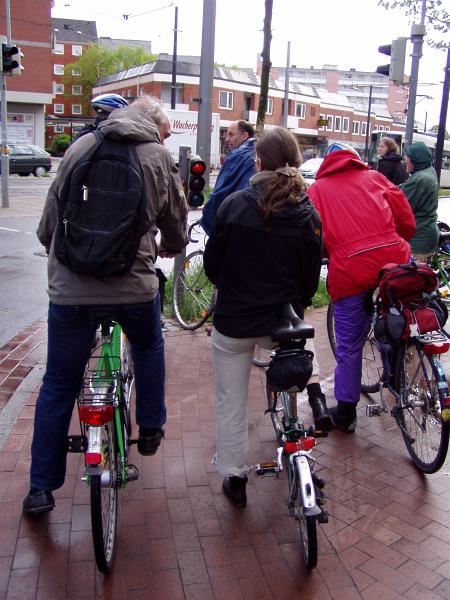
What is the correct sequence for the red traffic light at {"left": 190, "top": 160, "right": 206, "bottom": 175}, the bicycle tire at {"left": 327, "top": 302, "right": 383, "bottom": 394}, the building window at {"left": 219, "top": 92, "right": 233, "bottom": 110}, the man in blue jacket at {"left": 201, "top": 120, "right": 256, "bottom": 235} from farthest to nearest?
the building window at {"left": 219, "top": 92, "right": 233, "bottom": 110}
the red traffic light at {"left": 190, "top": 160, "right": 206, "bottom": 175}
the man in blue jacket at {"left": 201, "top": 120, "right": 256, "bottom": 235}
the bicycle tire at {"left": 327, "top": 302, "right": 383, "bottom": 394}

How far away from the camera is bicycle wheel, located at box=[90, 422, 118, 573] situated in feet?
9.07

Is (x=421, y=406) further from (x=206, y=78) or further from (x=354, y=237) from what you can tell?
(x=206, y=78)

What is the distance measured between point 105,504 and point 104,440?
0.29 metres

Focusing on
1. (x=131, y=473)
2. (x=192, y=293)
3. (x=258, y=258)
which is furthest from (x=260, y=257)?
(x=192, y=293)

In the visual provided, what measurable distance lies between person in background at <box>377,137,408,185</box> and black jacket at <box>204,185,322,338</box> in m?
6.91

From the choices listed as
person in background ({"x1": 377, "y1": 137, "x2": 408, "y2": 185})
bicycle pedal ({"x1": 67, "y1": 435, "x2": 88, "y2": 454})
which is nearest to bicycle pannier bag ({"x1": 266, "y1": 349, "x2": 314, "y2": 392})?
bicycle pedal ({"x1": 67, "y1": 435, "x2": 88, "y2": 454})

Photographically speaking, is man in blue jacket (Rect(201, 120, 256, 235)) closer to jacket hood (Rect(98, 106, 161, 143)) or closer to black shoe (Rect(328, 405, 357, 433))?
black shoe (Rect(328, 405, 357, 433))

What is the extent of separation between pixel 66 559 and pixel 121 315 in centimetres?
111

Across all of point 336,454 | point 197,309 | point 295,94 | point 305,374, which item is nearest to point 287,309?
point 305,374

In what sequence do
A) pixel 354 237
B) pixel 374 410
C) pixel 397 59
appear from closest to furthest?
1. pixel 354 237
2. pixel 374 410
3. pixel 397 59

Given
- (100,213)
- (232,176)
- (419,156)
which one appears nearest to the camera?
(100,213)

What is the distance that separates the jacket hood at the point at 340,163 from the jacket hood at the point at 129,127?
149cm

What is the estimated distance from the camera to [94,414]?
2.88 metres

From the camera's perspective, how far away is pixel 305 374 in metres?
3.04
